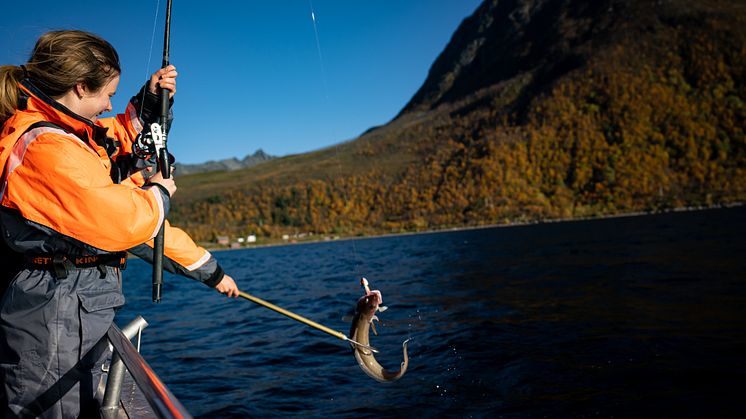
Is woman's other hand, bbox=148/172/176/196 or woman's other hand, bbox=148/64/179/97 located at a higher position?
woman's other hand, bbox=148/64/179/97

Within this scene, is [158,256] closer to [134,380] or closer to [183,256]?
[183,256]

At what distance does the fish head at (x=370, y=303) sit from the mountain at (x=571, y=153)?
300 feet

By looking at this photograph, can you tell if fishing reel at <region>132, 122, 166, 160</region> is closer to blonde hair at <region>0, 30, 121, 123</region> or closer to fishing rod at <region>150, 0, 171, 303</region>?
fishing rod at <region>150, 0, 171, 303</region>

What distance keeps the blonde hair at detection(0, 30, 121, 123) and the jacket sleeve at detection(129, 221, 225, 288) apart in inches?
Answer: 41.9

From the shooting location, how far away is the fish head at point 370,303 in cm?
472

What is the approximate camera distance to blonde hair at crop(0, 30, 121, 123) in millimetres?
2389

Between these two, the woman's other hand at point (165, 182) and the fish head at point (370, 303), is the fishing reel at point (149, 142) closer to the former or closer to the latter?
the woman's other hand at point (165, 182)

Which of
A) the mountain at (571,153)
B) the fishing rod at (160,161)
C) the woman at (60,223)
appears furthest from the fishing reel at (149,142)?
the mountain at (571,153)

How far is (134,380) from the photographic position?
2014mm

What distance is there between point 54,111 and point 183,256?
1185 millimetres

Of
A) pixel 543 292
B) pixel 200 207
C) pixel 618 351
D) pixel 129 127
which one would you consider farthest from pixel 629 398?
pixel 200 207

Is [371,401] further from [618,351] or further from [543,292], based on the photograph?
[543,292]

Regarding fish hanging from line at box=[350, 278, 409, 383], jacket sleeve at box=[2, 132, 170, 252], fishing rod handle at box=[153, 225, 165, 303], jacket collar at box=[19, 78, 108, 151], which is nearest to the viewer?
jacket sleeve at box=[2, 132, 170, 252]

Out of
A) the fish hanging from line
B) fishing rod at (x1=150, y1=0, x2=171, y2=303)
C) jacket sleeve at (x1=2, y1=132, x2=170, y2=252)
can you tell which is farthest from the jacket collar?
the fish hanging from line
